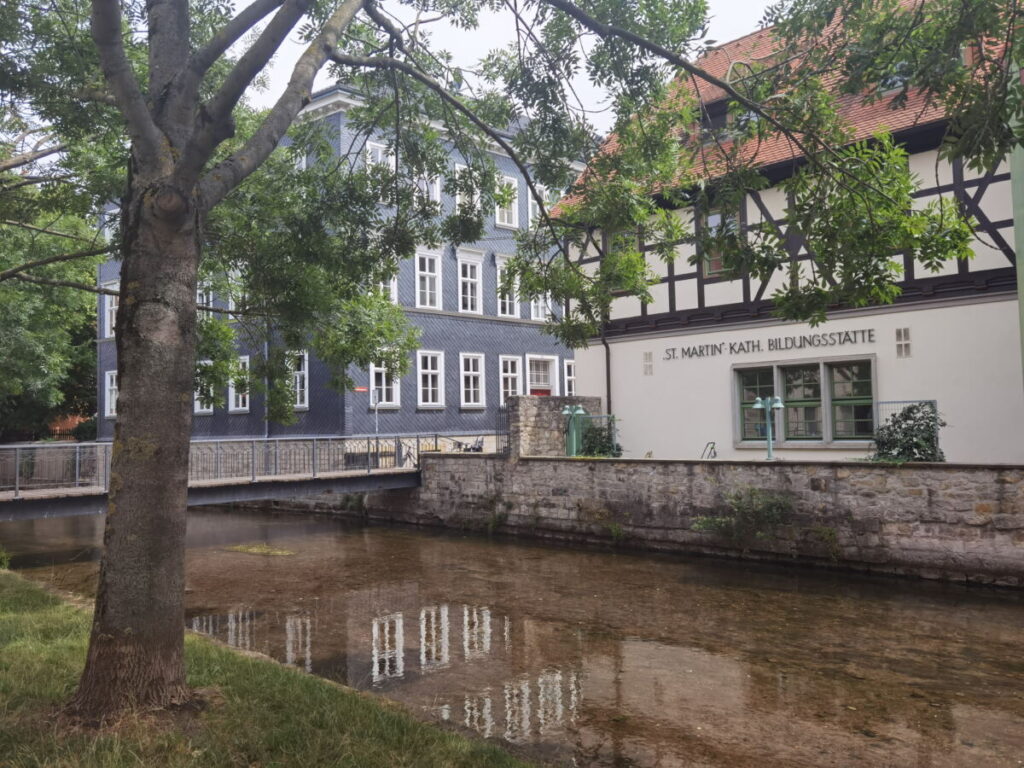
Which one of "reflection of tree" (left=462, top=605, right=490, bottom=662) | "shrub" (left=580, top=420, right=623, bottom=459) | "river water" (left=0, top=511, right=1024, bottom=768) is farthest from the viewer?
"shrub" (left=580, top=420, right=623, bottom=459)

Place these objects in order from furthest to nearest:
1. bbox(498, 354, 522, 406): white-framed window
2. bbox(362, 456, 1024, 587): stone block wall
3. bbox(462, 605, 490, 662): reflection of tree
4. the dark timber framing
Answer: bbox(498, 354, 522, 406): white-framed window < the dark timber framing < bbox(362, 456, 1024, 587): stone block wall < bbox(462, 605, 490, 662): reflection of tree

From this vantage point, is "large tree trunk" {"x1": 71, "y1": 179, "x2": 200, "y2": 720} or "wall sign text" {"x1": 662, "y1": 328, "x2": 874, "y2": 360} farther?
"wall sign text" {"x1": 662, "y1": 328, "x2": 874, "y2": 360}

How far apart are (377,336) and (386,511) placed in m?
9.19

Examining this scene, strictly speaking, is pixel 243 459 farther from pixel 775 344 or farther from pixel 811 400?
pixel 811 400

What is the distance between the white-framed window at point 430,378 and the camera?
2678 cm

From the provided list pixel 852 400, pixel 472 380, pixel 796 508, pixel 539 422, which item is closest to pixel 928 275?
pixel 852 400

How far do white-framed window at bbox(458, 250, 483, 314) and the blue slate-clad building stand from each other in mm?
33

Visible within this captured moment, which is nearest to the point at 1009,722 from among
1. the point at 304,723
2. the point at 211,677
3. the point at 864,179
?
the point at 864,179

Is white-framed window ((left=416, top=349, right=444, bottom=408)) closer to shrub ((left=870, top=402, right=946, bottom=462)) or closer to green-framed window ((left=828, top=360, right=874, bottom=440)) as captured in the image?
green-framed window ((left=828, top=360, right=874, bottom=440))

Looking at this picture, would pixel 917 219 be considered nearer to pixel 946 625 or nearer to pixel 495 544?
pixel 946 625

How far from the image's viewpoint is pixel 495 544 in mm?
17672

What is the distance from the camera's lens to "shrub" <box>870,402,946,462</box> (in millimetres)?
13719

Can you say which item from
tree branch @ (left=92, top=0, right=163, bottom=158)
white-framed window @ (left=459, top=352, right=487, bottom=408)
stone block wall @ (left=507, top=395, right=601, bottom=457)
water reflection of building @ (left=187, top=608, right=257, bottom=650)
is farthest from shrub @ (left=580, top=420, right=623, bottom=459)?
tree branch @ (left=92, top=0, right=163, bottom=158)

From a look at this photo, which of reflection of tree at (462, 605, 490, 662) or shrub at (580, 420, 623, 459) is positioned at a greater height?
shrub at (580, 420, 623, 459)
